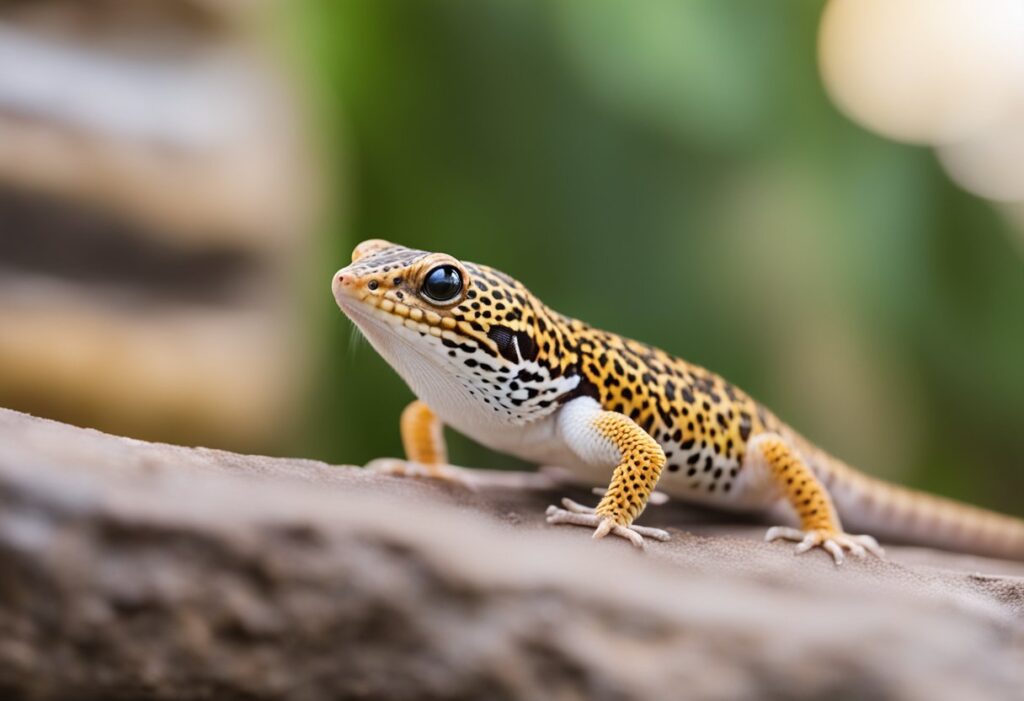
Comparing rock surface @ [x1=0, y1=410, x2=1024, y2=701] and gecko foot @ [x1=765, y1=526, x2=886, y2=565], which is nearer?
rock surface @ [x1=0, y1=410, x2=1024, y2=701]

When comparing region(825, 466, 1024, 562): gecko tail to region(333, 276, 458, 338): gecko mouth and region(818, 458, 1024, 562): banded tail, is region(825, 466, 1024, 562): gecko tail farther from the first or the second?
region(333, 276, 458, 338): gecko mouth

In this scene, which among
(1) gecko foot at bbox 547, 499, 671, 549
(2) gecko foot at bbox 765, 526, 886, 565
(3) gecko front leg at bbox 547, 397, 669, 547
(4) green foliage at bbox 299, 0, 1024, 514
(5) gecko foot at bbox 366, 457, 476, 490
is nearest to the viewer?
(1) gecko foot at bbox 547, 499, 671, 549

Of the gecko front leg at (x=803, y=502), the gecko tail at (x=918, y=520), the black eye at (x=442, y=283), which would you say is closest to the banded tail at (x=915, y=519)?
the gecko tail at (x=918, y=520)

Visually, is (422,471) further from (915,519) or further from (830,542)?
(915,519)

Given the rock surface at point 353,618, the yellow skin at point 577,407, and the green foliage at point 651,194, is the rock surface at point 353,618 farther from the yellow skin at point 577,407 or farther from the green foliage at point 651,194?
the green foliage at point 651,194

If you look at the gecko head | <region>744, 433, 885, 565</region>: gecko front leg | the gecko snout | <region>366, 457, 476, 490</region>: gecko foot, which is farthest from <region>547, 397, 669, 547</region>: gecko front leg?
the gecko snout

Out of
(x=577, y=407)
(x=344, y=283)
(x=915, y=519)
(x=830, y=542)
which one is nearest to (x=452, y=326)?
(x=344, y=283)
